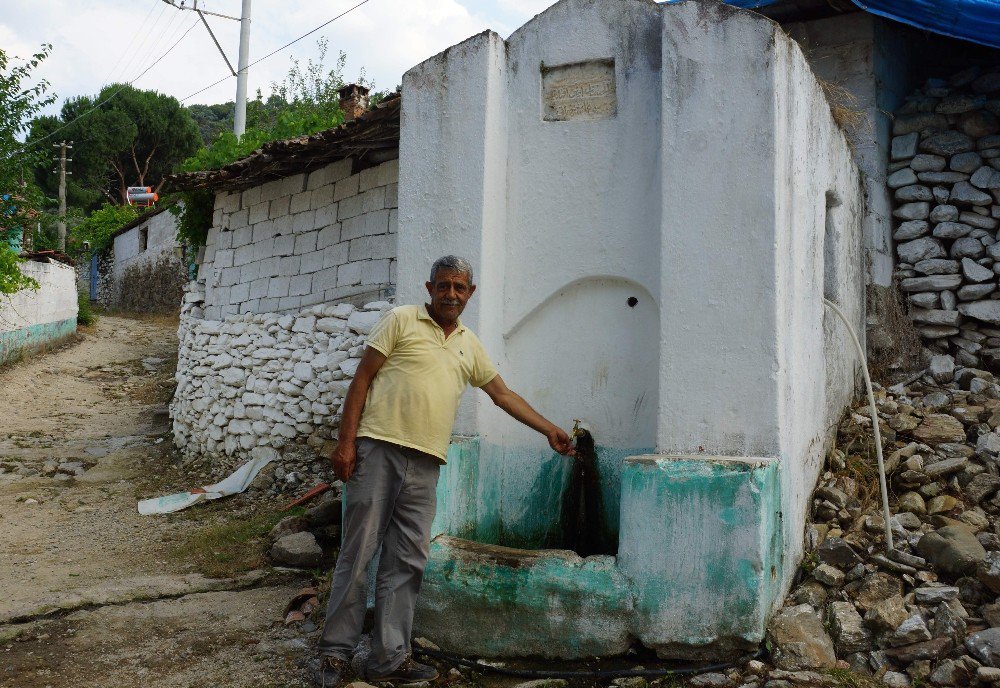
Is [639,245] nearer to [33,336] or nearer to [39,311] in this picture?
[33,336]

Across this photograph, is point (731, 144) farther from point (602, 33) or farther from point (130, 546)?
point (130, 546)

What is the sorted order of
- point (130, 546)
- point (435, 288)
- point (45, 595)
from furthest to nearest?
point (130, 546), point (45, 595), point (435, 288)

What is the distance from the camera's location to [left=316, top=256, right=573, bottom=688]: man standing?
141 inches

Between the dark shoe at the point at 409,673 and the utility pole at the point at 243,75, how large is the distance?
13.4 metres

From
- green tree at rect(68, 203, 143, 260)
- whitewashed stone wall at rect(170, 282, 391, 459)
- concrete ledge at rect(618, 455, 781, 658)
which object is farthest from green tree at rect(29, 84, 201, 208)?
concrete ledge at rect(618, 455, 781, 658)

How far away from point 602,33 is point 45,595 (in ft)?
15.6

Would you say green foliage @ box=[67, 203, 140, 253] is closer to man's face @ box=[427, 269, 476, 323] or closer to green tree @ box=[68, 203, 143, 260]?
green tree @ box=[68, 203, 143, 260]

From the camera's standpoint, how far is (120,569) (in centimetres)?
584

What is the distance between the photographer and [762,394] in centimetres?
382

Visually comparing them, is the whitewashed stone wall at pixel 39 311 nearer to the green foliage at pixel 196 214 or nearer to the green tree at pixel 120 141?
the green foliage at pixel 196 214

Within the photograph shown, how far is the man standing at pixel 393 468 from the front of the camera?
3586 mm

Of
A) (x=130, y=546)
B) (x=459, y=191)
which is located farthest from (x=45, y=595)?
(x=459, y=191)

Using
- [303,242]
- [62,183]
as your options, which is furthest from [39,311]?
[62,183]

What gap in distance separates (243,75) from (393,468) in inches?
578
